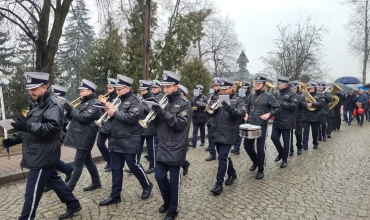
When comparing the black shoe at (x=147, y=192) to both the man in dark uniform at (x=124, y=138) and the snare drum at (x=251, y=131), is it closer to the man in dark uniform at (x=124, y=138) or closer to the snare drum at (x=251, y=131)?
the man in dark uniform at (x=124, y=138)

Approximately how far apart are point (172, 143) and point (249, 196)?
1999mm

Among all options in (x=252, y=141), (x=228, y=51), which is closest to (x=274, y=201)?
(x=252, y=141)

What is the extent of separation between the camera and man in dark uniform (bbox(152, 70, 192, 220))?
13.5 ft

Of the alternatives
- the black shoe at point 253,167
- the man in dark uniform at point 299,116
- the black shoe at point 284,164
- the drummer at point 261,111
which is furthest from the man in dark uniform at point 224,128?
the man in dark uniform at point 299,116

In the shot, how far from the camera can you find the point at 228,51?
35.2 m

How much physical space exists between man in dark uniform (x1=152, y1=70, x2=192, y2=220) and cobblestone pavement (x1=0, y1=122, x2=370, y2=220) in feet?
1.49

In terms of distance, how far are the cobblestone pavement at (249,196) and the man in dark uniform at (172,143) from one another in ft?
1.49

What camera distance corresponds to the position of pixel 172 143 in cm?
416

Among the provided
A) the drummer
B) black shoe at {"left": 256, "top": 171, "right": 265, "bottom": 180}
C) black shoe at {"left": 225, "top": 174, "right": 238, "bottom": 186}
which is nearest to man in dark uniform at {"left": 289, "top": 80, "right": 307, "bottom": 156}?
the drummer

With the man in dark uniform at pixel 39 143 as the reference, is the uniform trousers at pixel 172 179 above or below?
below

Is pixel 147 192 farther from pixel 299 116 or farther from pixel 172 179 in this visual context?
pixel 299 116

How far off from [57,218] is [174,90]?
8.38ft

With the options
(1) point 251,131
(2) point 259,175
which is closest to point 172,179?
(1) point 251,131

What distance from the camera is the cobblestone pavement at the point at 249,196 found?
4.48 meters
